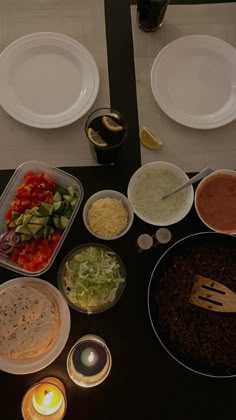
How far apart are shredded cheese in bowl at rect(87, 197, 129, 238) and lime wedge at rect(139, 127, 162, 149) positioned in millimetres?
267

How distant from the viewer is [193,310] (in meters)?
1.20

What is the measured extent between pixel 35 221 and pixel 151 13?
0.88 meters

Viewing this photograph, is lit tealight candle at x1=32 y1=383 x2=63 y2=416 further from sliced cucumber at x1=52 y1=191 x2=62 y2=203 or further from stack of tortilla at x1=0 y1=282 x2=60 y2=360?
sliced cucumber at x1=52 y1=191 x2=62 y2=203

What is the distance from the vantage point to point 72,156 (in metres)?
1.38

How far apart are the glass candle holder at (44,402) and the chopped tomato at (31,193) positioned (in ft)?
1.72

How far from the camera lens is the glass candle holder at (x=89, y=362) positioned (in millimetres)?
1148

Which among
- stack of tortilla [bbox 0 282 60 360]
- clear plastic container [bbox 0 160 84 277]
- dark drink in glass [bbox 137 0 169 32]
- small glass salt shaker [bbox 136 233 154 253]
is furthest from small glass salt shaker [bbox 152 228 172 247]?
dark drink in glass [bbox 137 0 169 32]

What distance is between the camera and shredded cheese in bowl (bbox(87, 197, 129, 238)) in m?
1.24

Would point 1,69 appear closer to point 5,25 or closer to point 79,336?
point 5,25

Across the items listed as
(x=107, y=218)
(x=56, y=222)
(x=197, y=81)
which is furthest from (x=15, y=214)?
(x=197, y=81)

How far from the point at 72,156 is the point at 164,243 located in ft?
1.48

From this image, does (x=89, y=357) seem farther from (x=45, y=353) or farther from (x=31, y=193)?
(x=31, y=193)

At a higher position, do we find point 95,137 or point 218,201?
point 95,137

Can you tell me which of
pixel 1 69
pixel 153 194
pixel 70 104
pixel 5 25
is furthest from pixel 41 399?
pixel 5 25
